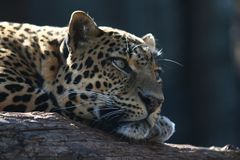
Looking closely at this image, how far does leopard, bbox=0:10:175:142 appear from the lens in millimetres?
6613

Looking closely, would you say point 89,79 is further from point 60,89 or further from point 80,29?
point 80,29

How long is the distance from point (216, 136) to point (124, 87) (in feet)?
28.8

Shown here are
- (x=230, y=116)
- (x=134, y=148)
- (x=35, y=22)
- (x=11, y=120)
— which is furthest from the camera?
(x=230, y=116)

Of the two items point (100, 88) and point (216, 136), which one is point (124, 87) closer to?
→ point (100, 88)

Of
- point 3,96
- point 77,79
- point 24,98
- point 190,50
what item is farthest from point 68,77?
point 190,50

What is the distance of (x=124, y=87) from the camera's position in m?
6.75

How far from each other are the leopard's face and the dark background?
7702 mm

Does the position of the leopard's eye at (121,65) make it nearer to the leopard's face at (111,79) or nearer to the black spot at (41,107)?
the leopard's face at (111,79)

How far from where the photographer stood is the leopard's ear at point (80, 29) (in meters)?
7.04

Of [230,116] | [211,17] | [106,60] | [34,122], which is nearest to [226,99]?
[230,116]

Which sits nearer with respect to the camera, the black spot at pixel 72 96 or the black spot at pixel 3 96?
the black spot at pixel 3 96

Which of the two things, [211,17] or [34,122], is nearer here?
[34,122]

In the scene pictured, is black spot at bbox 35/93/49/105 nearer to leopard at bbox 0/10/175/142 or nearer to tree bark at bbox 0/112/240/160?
leopard at bbox 0/10/175/142

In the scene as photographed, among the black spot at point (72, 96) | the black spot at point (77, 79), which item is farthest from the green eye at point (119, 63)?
the black spot at point (72, 96)
